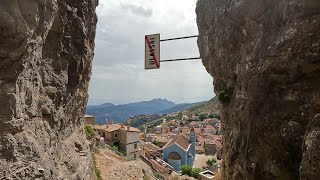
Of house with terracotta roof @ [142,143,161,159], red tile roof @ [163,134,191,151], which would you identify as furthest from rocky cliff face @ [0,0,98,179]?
red tile roof @ [163,134,191,151]

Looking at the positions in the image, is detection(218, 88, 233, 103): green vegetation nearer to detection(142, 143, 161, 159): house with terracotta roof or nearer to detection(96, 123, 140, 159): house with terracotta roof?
detection(96, 123, 140, 159): house with terracotta roof

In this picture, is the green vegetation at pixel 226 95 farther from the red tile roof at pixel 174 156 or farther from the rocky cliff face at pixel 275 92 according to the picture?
the red tile roof at pixel 174 156

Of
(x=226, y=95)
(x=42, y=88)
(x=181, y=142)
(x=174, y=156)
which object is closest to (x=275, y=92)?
(x=226, y=95)

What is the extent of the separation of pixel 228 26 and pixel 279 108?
5.31 m

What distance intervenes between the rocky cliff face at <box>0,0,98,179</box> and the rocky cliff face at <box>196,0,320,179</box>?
667 cm

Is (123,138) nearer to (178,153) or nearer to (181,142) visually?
(178,153)

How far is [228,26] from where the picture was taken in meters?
14.3

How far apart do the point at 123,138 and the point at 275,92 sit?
40.8 metres

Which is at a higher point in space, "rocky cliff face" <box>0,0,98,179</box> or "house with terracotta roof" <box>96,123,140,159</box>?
"rocky cliff face" <box>0,0,98,179</box>

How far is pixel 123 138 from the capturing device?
49.6 m

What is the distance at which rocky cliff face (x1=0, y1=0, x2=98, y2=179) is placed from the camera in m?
9.39

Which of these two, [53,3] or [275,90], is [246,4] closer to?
[275,90]

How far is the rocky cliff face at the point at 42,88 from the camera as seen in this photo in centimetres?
939

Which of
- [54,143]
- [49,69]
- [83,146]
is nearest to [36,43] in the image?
[49,69]
